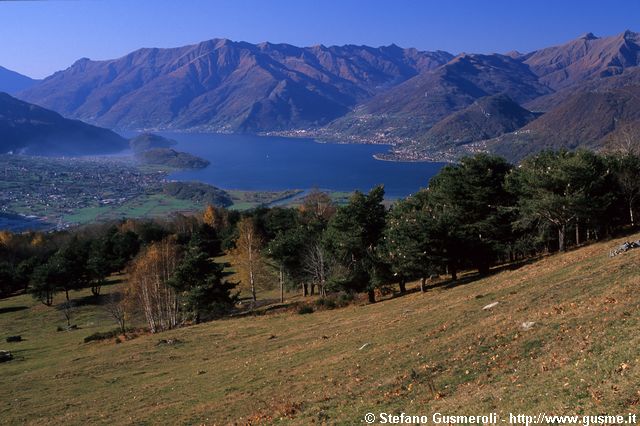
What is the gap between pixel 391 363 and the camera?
1867 centimetres

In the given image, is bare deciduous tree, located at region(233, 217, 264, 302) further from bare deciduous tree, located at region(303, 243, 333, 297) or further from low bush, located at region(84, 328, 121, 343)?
low bush, located at region(84, 328, 121, 343)

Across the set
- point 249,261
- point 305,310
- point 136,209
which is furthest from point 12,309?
point 136,209

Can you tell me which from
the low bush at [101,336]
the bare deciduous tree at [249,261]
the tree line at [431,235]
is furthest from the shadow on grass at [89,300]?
the low bush at [101,336]

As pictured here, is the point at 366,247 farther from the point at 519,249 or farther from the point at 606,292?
the point at 606,292

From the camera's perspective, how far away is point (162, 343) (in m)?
34.5

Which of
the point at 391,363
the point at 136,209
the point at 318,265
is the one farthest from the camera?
the point at 136,209

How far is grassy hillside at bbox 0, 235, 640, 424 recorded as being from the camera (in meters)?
12.9

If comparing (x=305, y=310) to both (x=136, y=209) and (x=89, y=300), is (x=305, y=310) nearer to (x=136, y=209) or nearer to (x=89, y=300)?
(x=89, y=300)

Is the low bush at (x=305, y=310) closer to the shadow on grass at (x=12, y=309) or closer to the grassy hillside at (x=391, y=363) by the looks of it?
the grassy hillside at (x=391, y=363)

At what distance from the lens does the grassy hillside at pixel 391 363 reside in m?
12.9

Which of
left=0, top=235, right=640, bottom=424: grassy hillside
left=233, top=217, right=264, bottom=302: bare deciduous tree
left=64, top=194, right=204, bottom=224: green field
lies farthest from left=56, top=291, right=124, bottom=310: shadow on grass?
left=64, top=194, right=204, bottom=224: green field

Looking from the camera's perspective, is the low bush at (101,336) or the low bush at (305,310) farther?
the low bush at (101,336)

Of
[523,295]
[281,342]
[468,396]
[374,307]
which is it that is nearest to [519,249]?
[374,307]

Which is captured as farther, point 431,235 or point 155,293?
point 155,293
